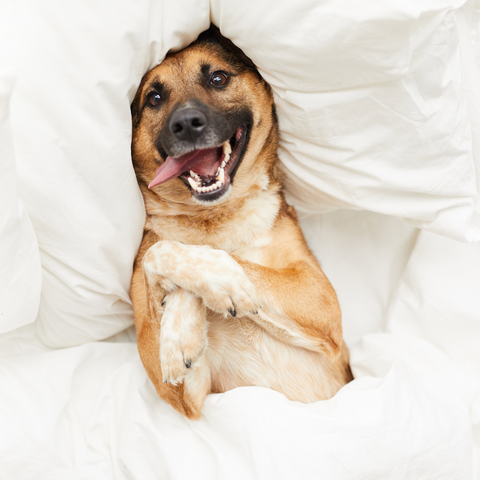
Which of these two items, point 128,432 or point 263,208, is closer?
point 128,432

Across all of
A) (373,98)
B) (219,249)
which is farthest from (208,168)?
(373,98)

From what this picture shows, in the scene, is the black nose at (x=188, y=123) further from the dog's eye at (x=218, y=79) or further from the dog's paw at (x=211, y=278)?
the dog's paw at (x=211, y=278)

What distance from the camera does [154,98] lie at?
1.80 metres

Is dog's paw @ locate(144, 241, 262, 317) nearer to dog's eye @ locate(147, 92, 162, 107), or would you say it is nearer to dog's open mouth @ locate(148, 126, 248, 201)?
dog's open mouth @ locate(148, 126, 248, 201)

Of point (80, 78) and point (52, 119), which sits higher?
point (80, 78)

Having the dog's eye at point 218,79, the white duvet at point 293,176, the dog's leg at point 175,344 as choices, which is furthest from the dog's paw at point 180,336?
the dog's eye at point 218,79

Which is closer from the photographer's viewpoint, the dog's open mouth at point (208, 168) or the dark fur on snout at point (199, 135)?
the dark fur on snout at point (199, 135)

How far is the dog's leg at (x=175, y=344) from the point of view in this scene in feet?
4.87

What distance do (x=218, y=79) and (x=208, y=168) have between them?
0.40m

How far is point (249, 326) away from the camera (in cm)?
175

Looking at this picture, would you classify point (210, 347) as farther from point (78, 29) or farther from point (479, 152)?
point (479, 152)

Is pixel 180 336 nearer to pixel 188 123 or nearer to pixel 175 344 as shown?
pixel 175 344

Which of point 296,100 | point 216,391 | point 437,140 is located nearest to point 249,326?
point 216,391

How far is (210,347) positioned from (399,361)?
33.1 inches
